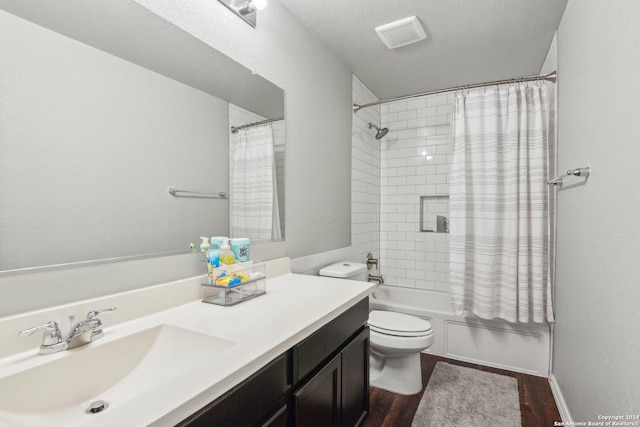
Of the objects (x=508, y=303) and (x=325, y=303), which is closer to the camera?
(x=325, y=303)

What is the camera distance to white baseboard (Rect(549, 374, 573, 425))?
68.5 inches

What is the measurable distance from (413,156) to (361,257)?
1.17 meters

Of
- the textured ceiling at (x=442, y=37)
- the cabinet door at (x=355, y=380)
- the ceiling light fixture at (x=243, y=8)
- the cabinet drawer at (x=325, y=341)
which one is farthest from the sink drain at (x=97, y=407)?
the textured ceiling at (x=442, y=37)

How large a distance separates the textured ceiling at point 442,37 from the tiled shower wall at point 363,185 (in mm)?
308

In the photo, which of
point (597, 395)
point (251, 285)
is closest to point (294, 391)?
point (251, 285)

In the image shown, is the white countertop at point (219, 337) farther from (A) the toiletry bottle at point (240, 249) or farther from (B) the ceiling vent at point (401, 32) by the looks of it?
(B) the ceiling vent at point (401, 32)

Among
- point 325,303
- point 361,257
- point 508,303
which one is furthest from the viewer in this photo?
point 361,257

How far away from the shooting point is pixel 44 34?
90 cm

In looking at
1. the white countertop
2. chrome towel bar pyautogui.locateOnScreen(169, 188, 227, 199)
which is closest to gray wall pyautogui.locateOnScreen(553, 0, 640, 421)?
the white countertop

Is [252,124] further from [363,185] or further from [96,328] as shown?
[363,185]

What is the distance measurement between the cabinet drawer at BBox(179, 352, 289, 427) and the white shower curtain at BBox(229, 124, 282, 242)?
0.73m

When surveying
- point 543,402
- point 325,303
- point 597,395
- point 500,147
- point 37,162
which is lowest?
point 543,402

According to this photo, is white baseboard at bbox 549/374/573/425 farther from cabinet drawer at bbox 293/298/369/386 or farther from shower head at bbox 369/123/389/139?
shower head at bbox 369/123/389/139

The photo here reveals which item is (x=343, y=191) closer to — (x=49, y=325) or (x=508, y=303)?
(x=508, y=303)
